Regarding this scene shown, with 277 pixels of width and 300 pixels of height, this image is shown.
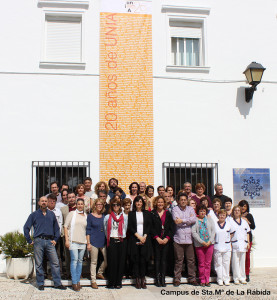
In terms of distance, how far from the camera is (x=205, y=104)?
35.4ft

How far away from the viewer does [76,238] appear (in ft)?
26.2

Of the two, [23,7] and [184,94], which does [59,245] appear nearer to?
[184,94]

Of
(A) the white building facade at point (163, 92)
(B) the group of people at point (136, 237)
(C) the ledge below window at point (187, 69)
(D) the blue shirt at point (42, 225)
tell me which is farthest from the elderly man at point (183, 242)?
(C) the ledge below window at point (187, 69)

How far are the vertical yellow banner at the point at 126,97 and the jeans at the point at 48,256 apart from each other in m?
2.62

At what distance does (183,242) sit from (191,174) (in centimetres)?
264

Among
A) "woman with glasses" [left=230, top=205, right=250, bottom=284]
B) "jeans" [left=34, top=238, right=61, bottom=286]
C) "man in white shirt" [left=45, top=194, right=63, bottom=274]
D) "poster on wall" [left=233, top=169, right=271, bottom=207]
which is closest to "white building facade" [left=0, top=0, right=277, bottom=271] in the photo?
"poster on wall" [left=233, top=169, right=271, bottom=207]

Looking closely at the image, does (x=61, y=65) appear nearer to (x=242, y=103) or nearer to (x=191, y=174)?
(x=191, y=174)

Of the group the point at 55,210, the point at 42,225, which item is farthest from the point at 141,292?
the point at 55,210

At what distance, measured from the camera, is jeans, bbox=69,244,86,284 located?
25.9 feet

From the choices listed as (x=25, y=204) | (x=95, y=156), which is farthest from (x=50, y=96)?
(x=25, y=204)

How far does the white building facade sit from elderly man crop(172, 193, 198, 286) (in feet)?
6.66

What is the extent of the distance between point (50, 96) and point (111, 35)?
7.13 feet

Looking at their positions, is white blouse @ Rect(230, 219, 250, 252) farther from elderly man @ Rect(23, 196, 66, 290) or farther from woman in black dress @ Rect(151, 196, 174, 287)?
elderly man @ Rect(23, 196, 66, 290)

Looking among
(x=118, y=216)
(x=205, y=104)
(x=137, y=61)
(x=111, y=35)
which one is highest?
(x=111, y=35)
